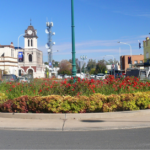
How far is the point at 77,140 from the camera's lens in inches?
255

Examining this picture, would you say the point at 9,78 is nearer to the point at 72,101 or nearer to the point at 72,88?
the point at 72,88

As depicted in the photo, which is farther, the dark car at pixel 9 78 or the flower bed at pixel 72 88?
the dark car at pixel 9 78

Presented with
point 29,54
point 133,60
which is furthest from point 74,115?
point 29,54

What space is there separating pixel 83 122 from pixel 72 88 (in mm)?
3030

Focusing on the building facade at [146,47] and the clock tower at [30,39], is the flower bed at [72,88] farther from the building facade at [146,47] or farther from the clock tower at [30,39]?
the clock tower at [30,39]

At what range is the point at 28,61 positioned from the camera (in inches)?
3250

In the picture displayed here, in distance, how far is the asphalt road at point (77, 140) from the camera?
19.3 feet

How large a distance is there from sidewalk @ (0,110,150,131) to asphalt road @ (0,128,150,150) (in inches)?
15.0

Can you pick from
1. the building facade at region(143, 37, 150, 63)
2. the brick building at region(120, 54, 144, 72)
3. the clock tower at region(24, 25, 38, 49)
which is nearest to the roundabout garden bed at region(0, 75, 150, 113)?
the building facade at region(143, 37, 150, 63)

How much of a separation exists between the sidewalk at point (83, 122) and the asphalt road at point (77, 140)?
15.0 inches

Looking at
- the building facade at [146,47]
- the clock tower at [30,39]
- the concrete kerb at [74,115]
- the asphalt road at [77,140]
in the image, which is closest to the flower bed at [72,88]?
the concrete kerb at [74,115]

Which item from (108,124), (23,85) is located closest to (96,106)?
(108,124)

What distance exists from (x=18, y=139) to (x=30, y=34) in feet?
261

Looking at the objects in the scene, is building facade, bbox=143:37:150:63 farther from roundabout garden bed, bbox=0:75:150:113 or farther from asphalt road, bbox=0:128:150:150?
asphalt road, bbox=0:128:150:150
